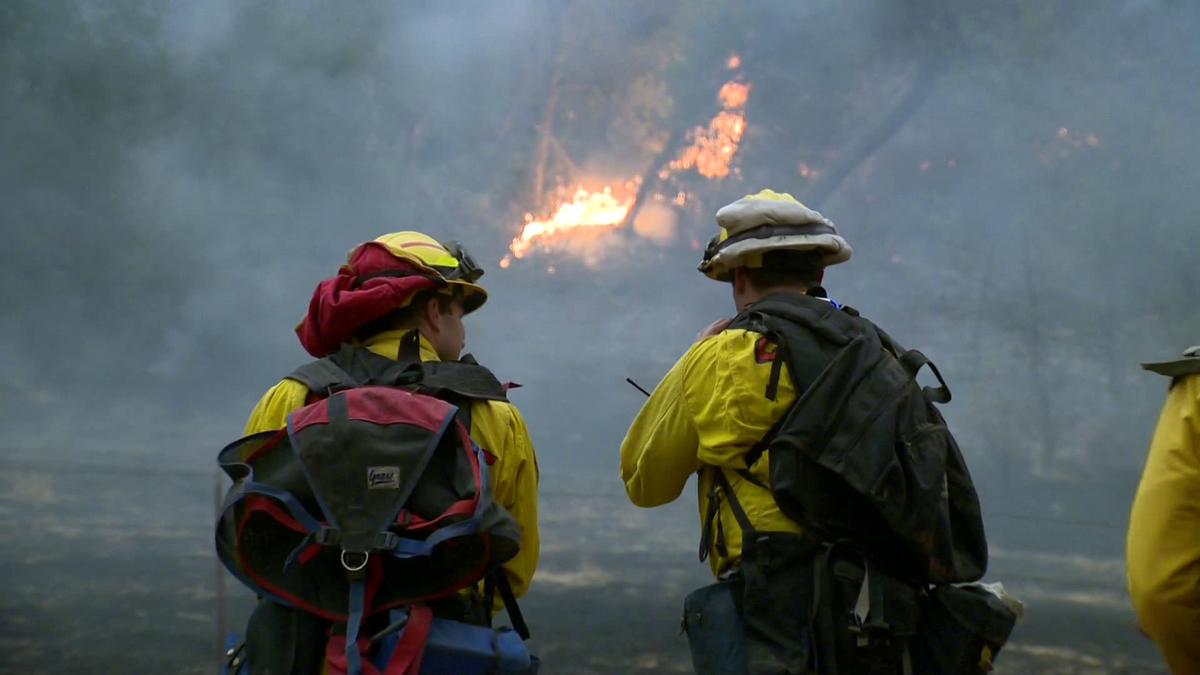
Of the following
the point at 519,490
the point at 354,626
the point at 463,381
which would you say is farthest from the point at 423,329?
the point at 354,626

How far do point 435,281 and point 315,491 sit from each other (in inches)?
38.0

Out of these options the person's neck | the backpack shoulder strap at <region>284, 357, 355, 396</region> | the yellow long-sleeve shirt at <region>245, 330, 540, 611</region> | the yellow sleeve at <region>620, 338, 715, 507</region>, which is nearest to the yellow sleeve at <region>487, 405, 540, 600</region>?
the yellow long-sleeve shirt at <region>245, 330, 540, 611</region>

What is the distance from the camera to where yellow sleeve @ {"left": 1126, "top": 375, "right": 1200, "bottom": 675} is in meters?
2.46

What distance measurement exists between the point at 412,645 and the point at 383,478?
41 centimetres

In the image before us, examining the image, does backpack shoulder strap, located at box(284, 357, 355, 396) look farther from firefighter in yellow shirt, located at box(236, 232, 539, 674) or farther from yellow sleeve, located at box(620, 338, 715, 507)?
yellow sleeve, located at box(620, 338, 715, 507)

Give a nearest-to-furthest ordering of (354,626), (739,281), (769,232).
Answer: (354,626), (769,232), (739,281)

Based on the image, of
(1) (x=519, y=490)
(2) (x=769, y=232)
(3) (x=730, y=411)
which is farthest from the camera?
(2) (x=769, y=232)

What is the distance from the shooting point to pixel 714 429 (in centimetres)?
276

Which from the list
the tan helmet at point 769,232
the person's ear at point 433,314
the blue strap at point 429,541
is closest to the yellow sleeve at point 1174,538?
the tan helmet at point 769,232

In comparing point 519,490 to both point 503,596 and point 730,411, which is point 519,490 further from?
point 730,411

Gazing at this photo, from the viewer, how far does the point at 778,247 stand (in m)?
3.02

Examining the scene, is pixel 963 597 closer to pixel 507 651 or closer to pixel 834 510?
pixel 834 510

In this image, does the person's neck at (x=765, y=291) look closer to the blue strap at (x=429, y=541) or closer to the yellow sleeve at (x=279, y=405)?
the blue strap at (x=429, y=541)

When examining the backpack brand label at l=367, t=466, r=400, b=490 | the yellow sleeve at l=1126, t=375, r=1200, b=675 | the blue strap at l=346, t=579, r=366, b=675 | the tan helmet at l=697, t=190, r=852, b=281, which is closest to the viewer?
the blue strap at l=346, t=579, r=366, b=675
